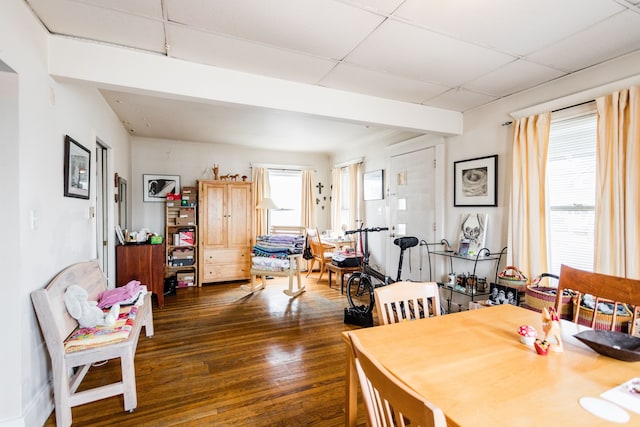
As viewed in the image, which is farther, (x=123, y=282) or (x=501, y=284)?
(x=123, y=282)

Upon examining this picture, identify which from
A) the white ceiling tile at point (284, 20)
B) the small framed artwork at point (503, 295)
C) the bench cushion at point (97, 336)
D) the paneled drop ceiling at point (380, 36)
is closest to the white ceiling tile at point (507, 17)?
the paneled drop ceiling at point (380, 36)

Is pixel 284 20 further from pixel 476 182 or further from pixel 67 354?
pixel 476 182

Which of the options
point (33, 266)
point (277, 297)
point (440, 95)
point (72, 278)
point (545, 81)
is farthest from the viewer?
point (277, 297)

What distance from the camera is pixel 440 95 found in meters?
3.26

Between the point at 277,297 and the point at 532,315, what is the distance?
3465mm

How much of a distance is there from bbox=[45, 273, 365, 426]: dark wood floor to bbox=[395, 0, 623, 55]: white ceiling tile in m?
2.59

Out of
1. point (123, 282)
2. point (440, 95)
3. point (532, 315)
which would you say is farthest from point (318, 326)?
point (440, 95)

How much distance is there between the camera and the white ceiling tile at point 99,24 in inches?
73.4

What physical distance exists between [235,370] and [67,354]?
1.15 metres

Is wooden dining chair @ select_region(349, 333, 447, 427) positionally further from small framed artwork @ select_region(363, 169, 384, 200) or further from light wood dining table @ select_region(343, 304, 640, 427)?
small framed artwork @ select_region(363, 169, 384, 200)

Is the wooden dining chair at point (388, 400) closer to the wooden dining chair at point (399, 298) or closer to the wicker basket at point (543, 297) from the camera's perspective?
the wooden dining chair at point (399, 298)

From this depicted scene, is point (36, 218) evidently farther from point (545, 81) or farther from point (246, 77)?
point (545, 81)

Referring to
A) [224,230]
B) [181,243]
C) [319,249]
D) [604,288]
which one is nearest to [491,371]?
[604,288]

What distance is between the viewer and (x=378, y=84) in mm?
2982
